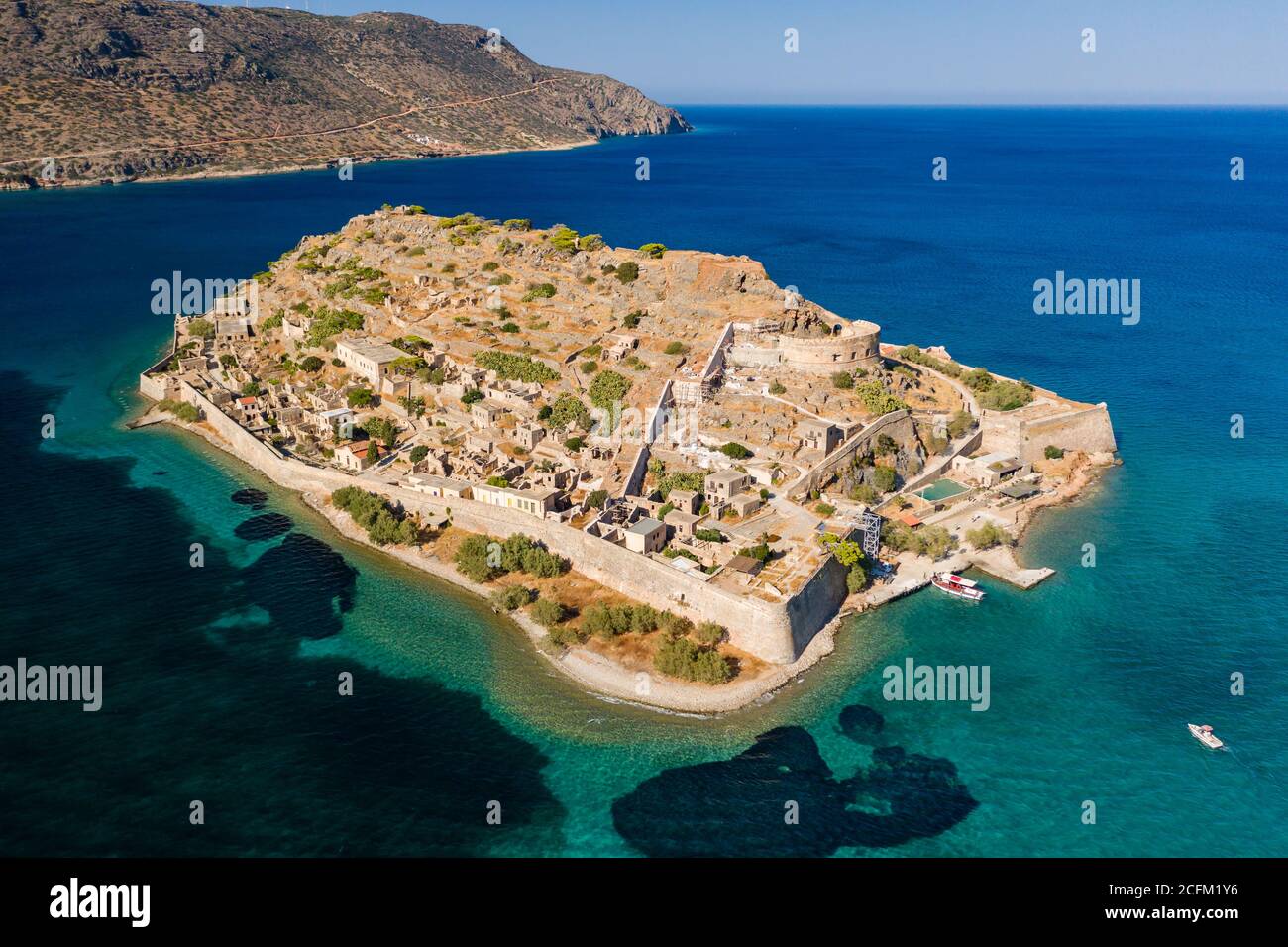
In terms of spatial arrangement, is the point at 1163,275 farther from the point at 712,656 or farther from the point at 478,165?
the point at 478,165

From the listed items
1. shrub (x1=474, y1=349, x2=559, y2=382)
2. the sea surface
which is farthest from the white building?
the sea surface

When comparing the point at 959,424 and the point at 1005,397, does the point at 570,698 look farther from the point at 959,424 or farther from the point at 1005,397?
the point at 1005,397

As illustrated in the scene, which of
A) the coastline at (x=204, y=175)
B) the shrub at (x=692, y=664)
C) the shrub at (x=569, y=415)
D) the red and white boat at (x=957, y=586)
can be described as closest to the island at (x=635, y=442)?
the shrub at (x=692, y=664)

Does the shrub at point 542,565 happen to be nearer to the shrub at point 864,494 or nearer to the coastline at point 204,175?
the shrub at point 864,494

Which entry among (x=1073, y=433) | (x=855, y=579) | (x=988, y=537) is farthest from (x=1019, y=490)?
(x=855, y=579)

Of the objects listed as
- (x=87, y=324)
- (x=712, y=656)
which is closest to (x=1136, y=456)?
(x=712, y=656)

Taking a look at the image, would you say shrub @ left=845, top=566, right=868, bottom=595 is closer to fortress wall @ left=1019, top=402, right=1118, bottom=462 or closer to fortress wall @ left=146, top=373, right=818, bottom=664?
fortress wall @ left=146, top=373, right=818, bottom=664
